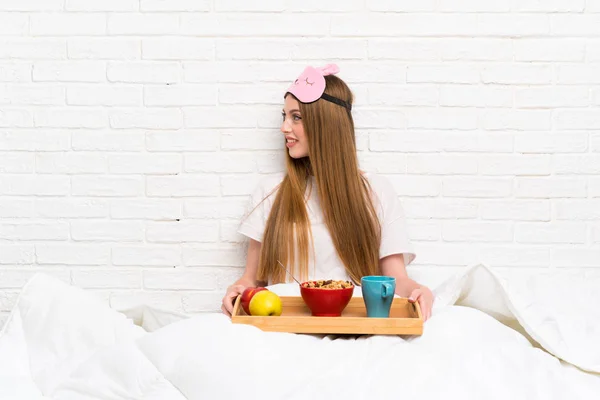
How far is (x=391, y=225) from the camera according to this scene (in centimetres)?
242

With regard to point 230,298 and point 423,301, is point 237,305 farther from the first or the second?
point 423,301

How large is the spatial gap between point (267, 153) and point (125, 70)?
61cm

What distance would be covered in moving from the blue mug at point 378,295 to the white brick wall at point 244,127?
742 millimetres

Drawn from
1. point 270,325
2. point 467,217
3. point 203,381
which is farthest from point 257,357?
point 467,217

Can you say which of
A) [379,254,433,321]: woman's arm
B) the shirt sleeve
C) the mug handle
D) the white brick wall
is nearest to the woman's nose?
the white brick wall

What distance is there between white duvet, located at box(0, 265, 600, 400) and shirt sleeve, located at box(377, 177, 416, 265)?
46cm

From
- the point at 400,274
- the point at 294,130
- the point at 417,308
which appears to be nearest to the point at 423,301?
the point at 417,308

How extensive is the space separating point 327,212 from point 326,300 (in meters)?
0.60

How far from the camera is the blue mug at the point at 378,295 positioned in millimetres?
1820

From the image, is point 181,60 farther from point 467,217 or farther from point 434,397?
point 434,397

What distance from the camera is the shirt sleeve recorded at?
94.3 inches

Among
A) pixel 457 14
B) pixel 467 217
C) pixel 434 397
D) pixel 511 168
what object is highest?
pixel 457 14

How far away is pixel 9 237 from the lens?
258cm

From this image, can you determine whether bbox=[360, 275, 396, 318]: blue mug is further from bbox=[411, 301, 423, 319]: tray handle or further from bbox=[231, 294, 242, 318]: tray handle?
bbox=[231, 294, 242, 318]: tray handle
